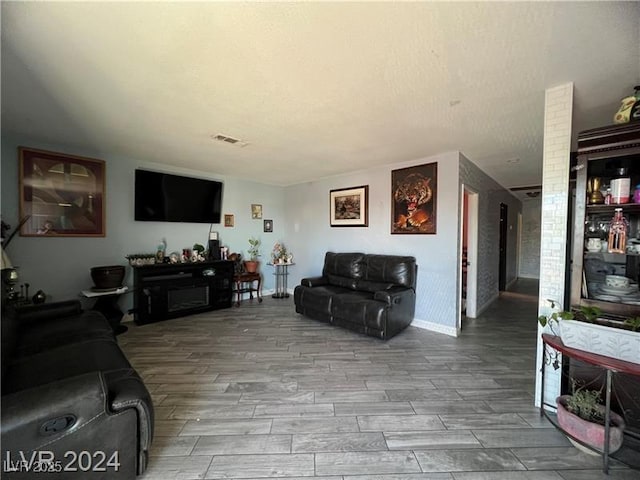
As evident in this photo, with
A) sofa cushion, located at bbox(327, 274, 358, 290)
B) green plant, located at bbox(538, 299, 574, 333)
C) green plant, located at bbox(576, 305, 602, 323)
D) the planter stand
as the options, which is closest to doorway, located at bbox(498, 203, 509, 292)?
sofa cushion, located at bbox(327, 274, 358, 290)

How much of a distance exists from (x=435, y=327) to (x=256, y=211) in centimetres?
400

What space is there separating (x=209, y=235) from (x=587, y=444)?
5071 mm

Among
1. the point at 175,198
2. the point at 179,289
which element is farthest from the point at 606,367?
the point at 175,198

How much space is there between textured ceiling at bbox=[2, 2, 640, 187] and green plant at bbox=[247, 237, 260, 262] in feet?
8.66

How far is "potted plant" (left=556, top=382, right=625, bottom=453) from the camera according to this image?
1463 mm


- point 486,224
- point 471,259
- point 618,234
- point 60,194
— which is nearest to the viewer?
point 618,234

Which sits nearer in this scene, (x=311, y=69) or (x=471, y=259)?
(x=311, y=69)

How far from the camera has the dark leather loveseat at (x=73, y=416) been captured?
1083mm

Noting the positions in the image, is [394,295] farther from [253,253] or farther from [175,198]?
[175,198]

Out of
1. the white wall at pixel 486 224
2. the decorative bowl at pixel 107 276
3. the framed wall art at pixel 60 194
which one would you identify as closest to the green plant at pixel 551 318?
the white wall at pixel 486 224

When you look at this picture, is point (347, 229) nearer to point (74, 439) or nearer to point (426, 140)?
point (426, 140)

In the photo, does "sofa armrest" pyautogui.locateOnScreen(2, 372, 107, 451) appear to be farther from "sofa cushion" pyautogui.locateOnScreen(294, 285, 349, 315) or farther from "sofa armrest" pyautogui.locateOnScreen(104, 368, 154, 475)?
"sofa cushion" pyautogui.locateOnScreen(294, 285, 349, 315)

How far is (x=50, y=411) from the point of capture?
112 centimetres

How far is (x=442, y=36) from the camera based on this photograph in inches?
54.9
